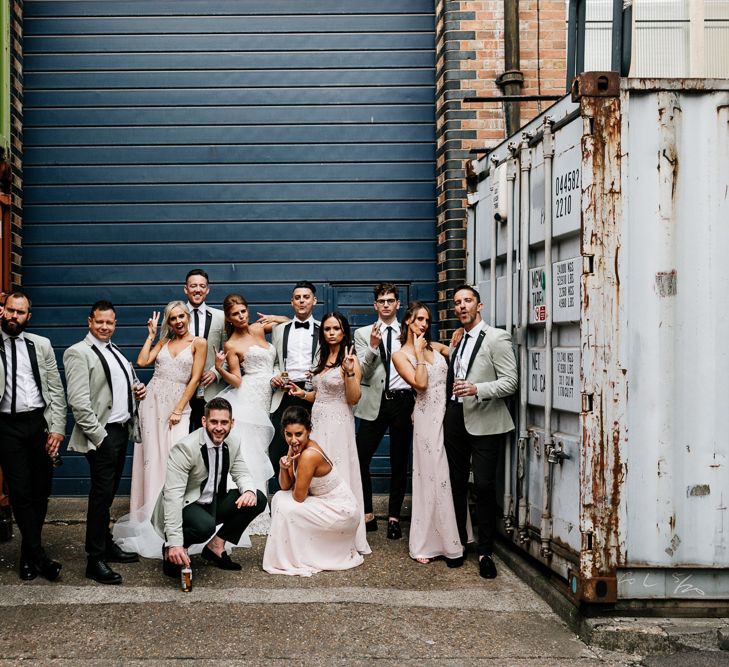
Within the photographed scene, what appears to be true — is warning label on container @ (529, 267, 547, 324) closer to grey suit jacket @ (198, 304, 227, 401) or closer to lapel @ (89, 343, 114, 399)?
grey suit jacket @ (198, 304, 227, 401)

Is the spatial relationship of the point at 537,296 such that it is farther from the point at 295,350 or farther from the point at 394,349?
the point at 295,350

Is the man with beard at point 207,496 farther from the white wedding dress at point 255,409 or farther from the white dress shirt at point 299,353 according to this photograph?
the white dress shirt at point 299,353

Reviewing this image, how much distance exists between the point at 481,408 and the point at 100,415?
271cm

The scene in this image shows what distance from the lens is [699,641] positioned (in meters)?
4.95

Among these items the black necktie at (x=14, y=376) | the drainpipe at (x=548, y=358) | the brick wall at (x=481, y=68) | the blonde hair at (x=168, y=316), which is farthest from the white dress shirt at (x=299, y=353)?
the drainpipe at (x=548, y=358)

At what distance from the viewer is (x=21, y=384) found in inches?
242

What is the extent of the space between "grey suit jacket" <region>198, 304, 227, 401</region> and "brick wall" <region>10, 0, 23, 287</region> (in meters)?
2.20

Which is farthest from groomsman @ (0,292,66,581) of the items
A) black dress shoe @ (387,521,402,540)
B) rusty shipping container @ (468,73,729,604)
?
rusty shipping container @ (468,73,729,604)

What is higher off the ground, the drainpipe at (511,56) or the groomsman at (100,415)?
the drainpipe at (511,56)

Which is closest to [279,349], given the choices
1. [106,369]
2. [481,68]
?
[106,369]

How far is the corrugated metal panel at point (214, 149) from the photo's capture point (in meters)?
8.77

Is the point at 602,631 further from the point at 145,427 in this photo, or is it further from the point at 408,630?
the point at 145,427

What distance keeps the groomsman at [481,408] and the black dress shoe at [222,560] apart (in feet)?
5.71

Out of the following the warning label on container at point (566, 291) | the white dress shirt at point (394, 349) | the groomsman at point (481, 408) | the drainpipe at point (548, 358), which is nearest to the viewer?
the warning label on container at point (566, 291)
